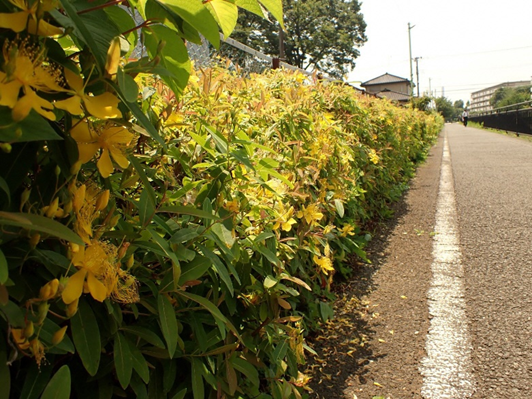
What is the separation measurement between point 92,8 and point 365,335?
2.14 metres

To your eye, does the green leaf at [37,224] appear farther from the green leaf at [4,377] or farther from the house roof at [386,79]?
the house roof at [386,79]

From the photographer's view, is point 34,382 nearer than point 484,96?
Yes

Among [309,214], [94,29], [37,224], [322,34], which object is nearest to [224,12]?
[94,29]

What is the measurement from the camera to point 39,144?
0.64 m

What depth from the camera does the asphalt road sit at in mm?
1953

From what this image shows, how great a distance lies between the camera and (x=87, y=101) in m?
0.57

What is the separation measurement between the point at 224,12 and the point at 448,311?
7.61ft

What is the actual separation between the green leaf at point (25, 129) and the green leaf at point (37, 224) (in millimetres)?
84

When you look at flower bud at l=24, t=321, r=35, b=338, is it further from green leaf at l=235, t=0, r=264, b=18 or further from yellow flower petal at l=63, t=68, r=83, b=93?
green leaf at l=235, t=0, r=264, b=18

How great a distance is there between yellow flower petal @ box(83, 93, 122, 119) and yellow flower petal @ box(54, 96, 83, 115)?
0.01 metres

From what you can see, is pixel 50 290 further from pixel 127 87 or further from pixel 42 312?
pixel 127 87

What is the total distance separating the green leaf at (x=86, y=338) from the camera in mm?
689

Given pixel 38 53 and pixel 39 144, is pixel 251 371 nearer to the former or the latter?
pixel 39 144

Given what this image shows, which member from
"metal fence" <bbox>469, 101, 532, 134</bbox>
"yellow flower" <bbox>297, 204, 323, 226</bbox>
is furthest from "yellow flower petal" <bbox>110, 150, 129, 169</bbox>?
"metal fence" <bbox>469, 101, 532, 134</bbox>
